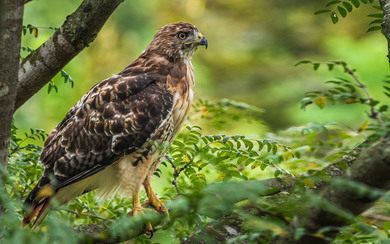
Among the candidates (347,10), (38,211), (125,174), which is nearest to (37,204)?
(38,211)

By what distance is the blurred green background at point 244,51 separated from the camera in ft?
25.2

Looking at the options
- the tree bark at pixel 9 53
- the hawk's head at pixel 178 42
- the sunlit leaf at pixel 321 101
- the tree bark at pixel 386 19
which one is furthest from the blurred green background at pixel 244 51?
the sunlit leaf at pixel 321 101

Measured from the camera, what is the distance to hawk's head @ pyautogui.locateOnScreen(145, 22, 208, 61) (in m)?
3.71

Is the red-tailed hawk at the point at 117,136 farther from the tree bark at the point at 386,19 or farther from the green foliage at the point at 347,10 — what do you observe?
the tree bark at the point at 386,19

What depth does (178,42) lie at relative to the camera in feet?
12.2

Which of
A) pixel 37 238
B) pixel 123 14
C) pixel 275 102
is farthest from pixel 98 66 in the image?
pixel 37 238

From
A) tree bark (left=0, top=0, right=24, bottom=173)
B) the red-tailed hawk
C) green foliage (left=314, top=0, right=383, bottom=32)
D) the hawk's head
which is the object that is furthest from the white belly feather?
tree bark (left=0, top=0, right=24, bottom=173)

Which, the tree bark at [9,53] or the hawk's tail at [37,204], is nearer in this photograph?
the tree bark at [9,53]

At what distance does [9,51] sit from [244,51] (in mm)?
10757

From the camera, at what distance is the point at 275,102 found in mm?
Answer: 10164

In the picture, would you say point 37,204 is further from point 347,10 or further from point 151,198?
point 347,10

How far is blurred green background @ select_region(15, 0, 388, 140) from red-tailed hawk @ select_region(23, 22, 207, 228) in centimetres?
300

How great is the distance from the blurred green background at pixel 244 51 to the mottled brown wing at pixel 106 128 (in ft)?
10.2

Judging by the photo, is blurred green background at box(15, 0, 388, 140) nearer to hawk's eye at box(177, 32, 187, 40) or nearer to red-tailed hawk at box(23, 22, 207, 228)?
hawk's eye at box(177, 32, 187, 40)
